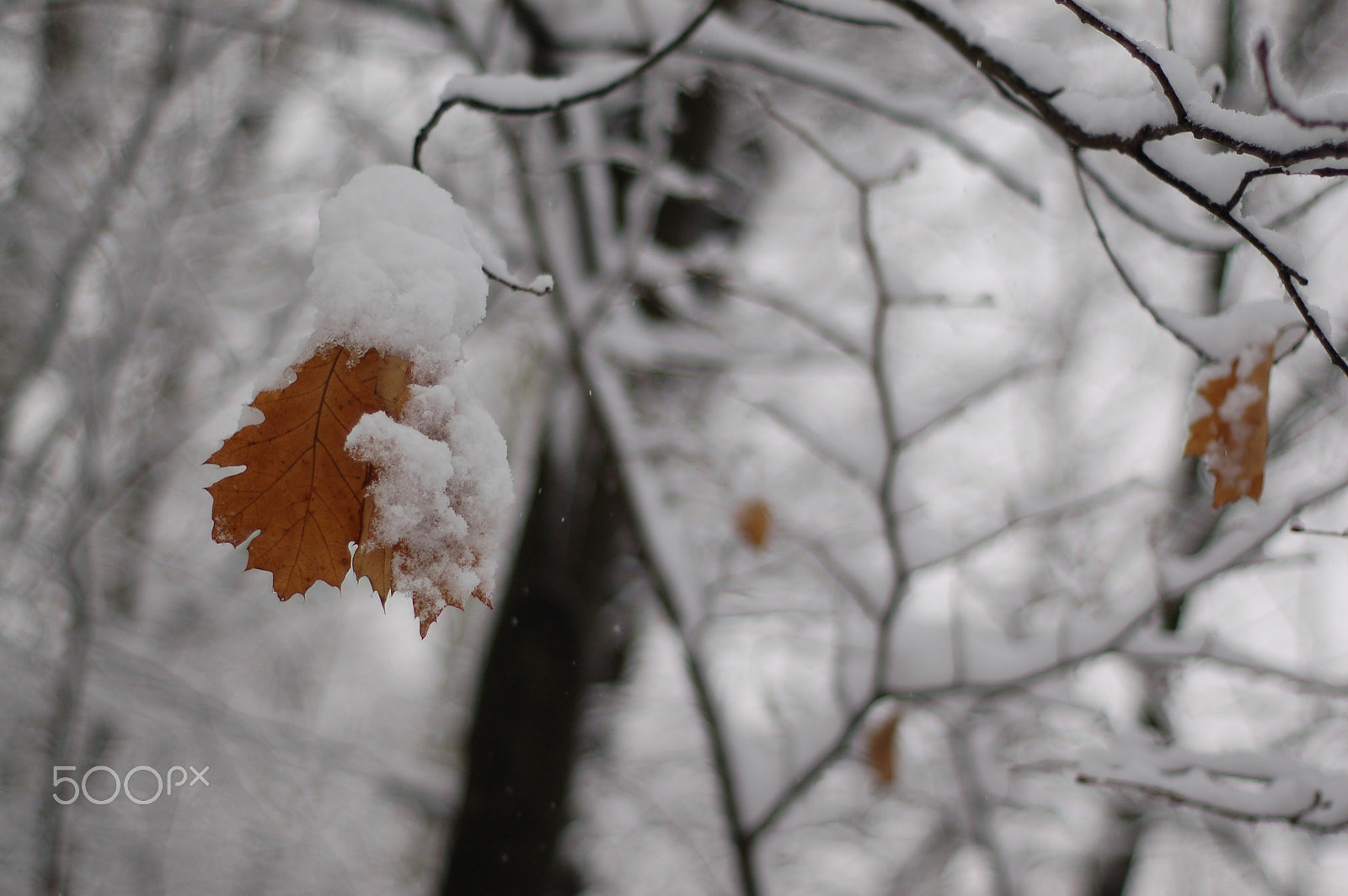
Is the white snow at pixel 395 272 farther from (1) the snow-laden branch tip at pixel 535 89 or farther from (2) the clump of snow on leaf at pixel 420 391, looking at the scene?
(1) the snow-laden branch tip at pixel 535 89

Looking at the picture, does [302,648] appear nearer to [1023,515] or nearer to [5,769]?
[5,769]

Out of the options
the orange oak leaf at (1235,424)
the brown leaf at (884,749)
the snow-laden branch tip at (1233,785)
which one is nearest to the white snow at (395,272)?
the orange oak leaf at (1235,424)

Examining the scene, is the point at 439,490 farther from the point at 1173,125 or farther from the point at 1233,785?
the point at 1233,785

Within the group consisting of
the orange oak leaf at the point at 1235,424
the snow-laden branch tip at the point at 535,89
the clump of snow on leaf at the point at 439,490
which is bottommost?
the clump of snow on leaf at the point at 439,490

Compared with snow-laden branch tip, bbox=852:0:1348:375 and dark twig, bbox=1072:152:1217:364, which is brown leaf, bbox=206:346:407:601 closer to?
snow-laden branch tip, bbox=852:0:1348:375
